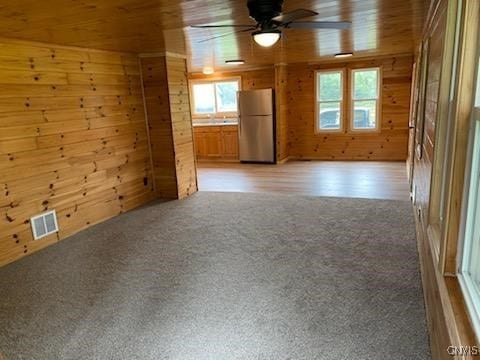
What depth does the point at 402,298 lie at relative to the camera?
2363mm

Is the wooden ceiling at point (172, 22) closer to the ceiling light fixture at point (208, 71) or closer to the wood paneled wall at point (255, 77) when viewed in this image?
the ceiling light fixture at point (208, 71)

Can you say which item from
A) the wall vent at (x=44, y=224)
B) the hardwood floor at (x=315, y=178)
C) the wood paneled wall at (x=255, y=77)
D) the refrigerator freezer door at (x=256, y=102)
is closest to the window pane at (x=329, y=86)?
the wood paneled wall at (x=255, y=77)

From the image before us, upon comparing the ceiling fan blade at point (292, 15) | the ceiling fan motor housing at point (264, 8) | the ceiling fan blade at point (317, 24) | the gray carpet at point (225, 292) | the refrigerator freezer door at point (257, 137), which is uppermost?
the ceiling fan motor housing at point (264, 8)

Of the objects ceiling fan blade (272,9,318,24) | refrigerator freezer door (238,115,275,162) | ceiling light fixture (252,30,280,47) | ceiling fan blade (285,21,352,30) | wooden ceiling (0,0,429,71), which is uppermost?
wooden ceiling (0,0,429,71)

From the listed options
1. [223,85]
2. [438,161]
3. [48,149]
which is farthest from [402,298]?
[223,85]

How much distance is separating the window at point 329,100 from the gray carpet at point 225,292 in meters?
3.84

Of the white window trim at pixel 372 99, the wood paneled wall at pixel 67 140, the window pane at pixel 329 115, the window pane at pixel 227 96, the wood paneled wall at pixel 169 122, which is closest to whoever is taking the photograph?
the wood paneled wall at pixel 67 140

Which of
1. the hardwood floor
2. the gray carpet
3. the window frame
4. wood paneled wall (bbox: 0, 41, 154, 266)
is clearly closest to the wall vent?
wood paneled wall (bbox: 0, 41, 154, 266)

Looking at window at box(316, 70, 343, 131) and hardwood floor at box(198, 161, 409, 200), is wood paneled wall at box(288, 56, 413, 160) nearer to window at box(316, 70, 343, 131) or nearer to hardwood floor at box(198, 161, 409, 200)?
window at box(316, 70, 343, 131)

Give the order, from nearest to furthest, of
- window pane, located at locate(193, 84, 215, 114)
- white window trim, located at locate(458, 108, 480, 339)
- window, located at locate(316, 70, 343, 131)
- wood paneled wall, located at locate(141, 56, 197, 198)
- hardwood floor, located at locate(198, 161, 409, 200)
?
white window trim, located at locate(458, 108, 480, 339), wood paneled wall, located at locate(141, 56, 197, 198), hardwood floor, located at locate(198, 161, 409, 200), window, located at locate(316, 70, 343, 131), window pane, located at locate(193, 84, 215, 114)

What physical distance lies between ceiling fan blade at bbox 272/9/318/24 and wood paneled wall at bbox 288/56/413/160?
502cm

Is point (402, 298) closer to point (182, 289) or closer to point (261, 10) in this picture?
point (182, 289)

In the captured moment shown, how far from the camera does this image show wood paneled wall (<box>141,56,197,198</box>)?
4.89 metres

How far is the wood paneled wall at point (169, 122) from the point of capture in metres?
4.89
